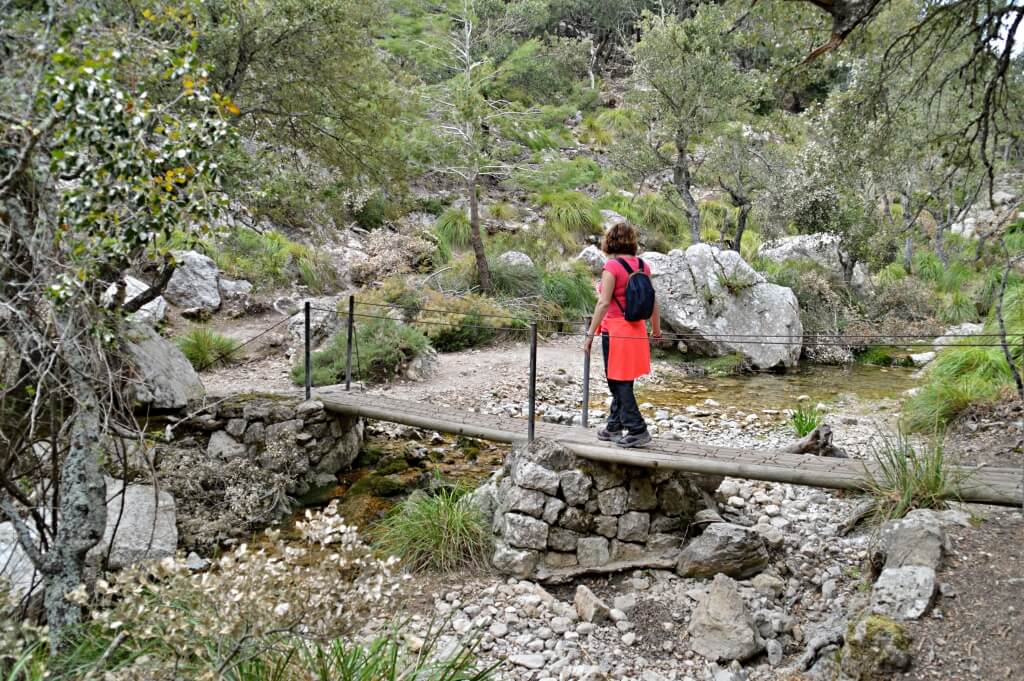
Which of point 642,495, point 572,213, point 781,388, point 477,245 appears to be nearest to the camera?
point 642,495

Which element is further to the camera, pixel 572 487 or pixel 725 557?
pixel 572 487

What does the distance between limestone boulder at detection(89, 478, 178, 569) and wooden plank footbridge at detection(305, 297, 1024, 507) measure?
1.89m

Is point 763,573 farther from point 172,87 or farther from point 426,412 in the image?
point 172,87

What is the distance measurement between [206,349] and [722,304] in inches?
332

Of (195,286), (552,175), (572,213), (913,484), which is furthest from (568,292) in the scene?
(913,484)

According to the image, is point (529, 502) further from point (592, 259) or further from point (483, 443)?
point (592, 259)

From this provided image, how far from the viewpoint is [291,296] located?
38.4 ft

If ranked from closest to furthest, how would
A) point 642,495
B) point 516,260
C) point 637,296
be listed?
1. point 637,296
2. point 642,495
3. point 516,260

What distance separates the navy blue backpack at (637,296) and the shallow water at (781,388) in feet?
15.5

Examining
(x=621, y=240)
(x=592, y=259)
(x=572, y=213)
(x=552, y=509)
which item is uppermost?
(x=572, y=213)

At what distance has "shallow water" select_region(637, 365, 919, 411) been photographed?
30.8 feet

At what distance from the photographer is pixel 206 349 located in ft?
29.1

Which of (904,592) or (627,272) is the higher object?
(627,272)

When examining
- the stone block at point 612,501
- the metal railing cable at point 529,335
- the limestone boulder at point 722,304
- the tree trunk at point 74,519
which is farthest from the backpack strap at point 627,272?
the limestone boulder at point 722,304
